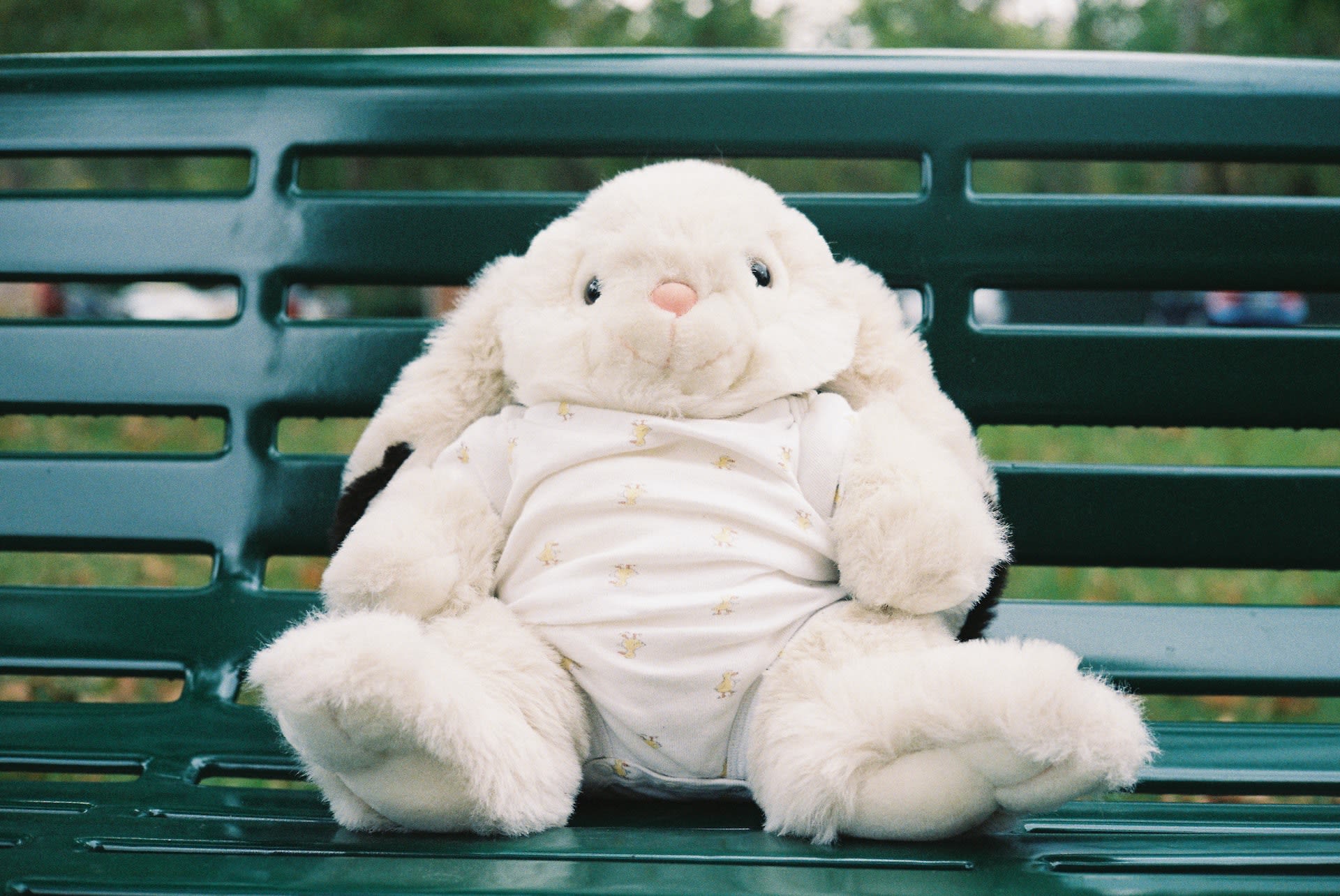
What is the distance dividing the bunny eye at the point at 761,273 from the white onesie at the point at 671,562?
139 mm

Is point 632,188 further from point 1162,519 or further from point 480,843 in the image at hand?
point 1162,519

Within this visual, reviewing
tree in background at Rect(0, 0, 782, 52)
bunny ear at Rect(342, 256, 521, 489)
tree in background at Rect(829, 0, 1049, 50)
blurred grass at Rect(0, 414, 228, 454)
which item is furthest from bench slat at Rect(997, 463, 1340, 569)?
tree in background at Rect(829, 0, 1049, 50)

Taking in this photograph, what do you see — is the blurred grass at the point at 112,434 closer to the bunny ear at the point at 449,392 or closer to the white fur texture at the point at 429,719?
the bunny ear at the point at 449,392

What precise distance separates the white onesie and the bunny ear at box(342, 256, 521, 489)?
0.42ft

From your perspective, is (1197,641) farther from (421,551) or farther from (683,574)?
(421,551)

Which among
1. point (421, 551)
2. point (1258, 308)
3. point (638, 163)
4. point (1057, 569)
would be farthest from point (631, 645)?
point (1258, 308)

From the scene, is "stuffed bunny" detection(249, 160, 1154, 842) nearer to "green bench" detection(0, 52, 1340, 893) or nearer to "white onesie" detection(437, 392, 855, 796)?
"white onesie" detection(437, 392, 855, 796)

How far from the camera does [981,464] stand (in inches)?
57.7

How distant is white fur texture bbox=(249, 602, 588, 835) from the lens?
1.04 meters

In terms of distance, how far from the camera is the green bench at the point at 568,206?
1786 mm

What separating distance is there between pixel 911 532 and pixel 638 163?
7.47m

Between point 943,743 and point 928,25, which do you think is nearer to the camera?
point 943,743

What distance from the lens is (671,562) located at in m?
1.28

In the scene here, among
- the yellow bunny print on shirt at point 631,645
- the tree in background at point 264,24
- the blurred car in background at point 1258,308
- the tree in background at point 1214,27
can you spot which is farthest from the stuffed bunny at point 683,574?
the blurred car in background at point 1258,308
